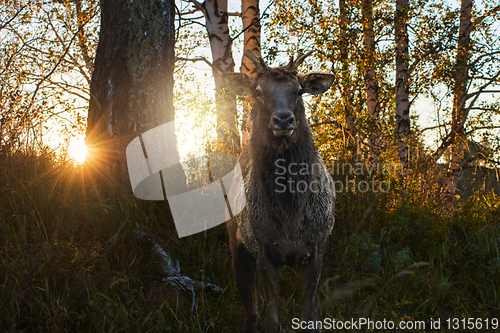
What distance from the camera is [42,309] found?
8.61 ft

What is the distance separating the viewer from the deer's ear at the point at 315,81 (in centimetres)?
291

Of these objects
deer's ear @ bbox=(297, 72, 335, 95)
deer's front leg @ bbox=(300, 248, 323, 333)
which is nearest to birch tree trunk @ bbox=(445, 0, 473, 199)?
deer's ear @ bbox=(297, 72, 335, 95)

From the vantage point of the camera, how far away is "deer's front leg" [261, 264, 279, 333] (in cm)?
252

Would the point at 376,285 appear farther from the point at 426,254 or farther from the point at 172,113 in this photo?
the point at 172,113

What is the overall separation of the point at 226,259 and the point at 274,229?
54.8 inches

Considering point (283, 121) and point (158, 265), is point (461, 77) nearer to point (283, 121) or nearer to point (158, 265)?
point (283, 121)

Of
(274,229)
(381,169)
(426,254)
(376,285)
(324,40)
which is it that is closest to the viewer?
(274,229)

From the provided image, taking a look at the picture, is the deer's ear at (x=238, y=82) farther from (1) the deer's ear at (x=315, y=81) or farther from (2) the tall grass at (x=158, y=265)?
(2) the tall grass at (x=158, y=265)

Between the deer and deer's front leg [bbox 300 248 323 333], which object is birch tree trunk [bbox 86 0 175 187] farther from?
deer's front leg [bbox 300 248 323 333]

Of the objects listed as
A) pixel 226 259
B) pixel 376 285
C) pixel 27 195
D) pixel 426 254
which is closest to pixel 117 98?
pixel 27 195

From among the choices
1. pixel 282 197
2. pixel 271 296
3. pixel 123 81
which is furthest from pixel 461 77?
pixel 271 296

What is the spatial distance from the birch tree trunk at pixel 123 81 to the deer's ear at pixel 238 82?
2.01 metres

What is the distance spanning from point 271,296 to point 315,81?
1748 mm

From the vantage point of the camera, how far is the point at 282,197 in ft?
8.52
